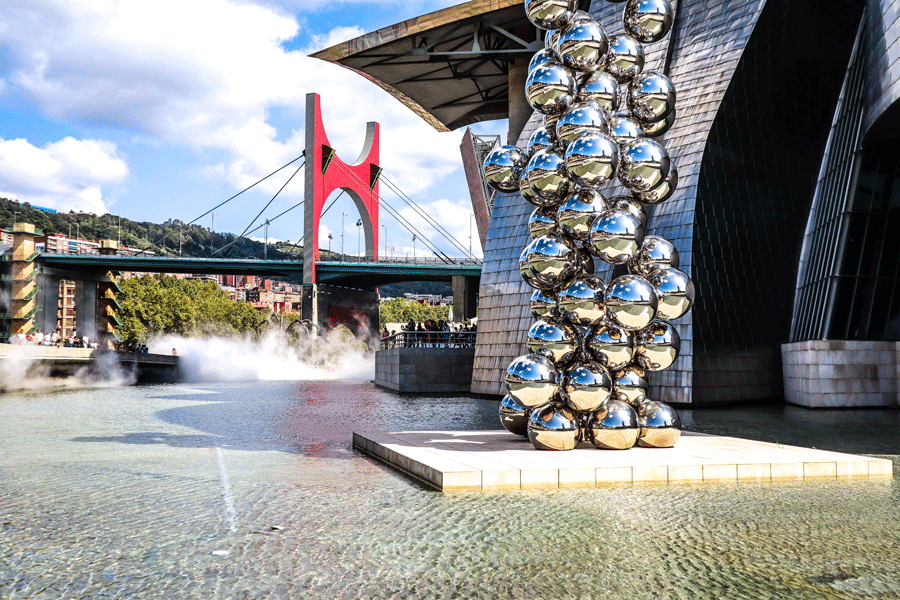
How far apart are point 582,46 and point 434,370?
16727 millimetres

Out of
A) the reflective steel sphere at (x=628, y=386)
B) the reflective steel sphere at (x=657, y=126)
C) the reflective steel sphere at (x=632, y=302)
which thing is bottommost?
the reflective steel sphere at (x=628, y=386)

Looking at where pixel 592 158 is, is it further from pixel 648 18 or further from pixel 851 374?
pixel 851 374

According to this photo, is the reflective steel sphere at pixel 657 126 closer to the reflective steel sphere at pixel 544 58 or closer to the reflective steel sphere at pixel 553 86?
the reflective steel sphere at pixel 553 86

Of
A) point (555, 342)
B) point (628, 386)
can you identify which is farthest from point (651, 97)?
point (628, 386)

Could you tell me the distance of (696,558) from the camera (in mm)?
4258

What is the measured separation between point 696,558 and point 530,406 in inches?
131

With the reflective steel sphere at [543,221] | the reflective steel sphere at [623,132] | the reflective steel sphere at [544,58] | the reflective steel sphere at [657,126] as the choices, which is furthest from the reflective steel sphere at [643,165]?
the reflective steel sphere at [544,58]

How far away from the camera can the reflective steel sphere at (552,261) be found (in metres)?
7.65

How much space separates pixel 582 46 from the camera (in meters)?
7.72

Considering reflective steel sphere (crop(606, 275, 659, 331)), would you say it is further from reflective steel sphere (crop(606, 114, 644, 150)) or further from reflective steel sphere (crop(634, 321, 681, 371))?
reflective steel sphere (crop(606, 114, 644, 150))

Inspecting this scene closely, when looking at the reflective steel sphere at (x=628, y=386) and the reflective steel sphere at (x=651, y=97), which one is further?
the reflective steel sphere at (x=651, y=97)

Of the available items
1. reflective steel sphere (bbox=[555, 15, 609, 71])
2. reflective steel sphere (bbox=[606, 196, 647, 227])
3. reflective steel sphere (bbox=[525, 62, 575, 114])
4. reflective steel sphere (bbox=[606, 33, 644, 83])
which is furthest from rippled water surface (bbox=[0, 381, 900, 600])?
reflective steel sphere (bbox=[606, 33, 644, 83])

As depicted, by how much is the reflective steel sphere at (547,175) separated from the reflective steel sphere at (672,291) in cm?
130

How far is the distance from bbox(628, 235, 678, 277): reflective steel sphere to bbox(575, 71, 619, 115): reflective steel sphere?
4.85ft
